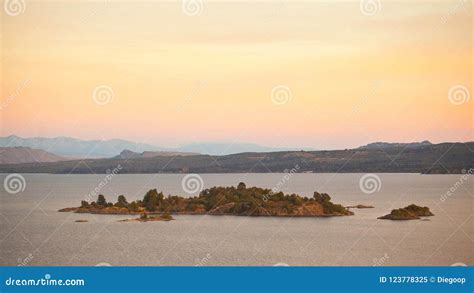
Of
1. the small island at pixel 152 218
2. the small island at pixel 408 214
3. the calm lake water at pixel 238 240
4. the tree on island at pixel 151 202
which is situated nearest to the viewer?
the calm lake water at pixel 238 240

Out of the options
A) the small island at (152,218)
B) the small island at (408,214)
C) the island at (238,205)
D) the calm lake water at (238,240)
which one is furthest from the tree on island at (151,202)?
the small island at (408,214)

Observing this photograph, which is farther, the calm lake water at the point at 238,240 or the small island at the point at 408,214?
the small island at the point at 408,214

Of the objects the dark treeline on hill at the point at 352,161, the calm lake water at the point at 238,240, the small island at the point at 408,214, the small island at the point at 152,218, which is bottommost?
the calm lake water at the point at 238,240

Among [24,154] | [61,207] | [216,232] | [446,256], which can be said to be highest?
[24,154]

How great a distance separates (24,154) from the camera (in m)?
131

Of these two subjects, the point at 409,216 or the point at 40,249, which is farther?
the point at 409,216

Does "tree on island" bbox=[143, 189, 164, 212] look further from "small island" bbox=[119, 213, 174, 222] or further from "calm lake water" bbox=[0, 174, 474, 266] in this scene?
"small island" bbox=[119, 213, 174, 222]

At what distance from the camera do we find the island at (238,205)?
65.2 m

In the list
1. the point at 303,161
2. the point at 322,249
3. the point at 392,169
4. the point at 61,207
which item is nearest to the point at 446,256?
the point at 322,249

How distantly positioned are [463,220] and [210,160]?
89.3 metres

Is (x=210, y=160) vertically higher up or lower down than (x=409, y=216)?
higher up

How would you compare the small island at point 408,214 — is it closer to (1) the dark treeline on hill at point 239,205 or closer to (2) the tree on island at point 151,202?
(1) the dark treeline on hill at point 239,205

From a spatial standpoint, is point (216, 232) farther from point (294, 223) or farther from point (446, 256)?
point (446, 256)

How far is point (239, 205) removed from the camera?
67188 millimetres
